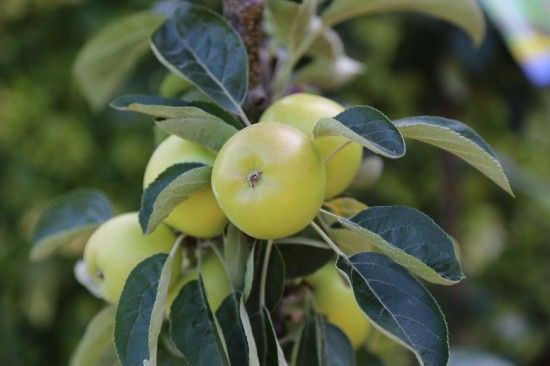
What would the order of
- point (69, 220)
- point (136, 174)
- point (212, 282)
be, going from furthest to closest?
point (136, 174) < point (69, 220) < point (212, 282)

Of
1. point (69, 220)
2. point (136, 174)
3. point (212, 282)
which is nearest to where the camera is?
point (212, 282)

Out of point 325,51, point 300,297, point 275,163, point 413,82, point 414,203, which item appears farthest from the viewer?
point 414,203

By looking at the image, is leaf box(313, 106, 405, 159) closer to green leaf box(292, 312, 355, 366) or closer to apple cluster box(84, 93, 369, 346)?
apple cluster box(84, 93, 369, 346)

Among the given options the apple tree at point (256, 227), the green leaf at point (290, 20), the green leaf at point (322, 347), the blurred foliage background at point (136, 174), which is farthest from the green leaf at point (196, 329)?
the blurred foliage background at point (136, 174)

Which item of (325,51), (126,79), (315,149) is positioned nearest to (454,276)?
(315,149)

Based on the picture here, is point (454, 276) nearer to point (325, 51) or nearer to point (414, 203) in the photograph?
point (325, 51)

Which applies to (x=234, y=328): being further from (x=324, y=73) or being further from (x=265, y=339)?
(x=324, y=73)

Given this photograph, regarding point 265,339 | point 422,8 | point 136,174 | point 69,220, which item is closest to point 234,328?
point 265,339
